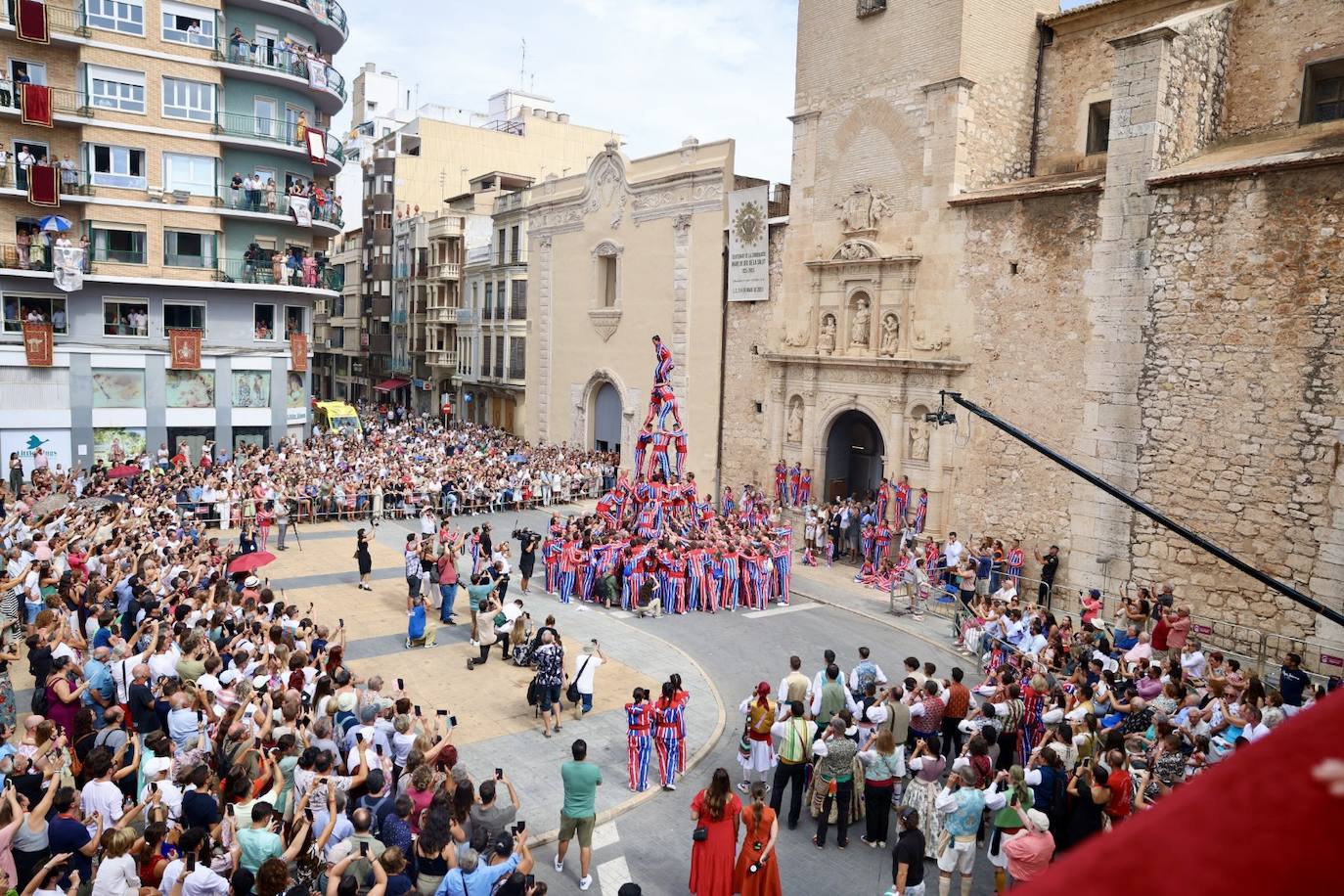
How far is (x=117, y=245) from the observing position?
3288 cm

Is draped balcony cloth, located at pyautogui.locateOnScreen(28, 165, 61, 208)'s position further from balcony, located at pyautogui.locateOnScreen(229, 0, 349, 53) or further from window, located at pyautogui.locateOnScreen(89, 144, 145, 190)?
balcony, located at pyautogui.locateOnScreen(229, 0, 349, 53)

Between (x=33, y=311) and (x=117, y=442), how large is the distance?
17.3 ft

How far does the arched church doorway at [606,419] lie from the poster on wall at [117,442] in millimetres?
16803

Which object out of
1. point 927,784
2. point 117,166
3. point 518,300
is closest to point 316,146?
point 117,166

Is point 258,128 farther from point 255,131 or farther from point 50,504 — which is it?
point 50,504

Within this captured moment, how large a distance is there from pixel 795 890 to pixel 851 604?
1239 centimetres

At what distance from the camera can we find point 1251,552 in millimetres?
18297

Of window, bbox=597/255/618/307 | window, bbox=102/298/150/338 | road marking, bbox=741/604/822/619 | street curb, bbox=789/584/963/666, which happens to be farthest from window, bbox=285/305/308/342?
road marking, bbox=741/604/822/619

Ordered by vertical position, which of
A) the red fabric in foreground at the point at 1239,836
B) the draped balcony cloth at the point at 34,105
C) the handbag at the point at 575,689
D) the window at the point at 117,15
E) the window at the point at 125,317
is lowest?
the handbag at the point at 575,689

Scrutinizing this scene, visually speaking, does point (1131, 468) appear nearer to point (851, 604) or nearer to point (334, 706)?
point (851, 604)

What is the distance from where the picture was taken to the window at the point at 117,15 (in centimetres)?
3156

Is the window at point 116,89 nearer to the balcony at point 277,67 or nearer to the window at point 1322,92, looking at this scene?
the balcony at point 277,67

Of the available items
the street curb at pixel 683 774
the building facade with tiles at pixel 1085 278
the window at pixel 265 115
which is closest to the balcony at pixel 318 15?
the window at pixel 265 115

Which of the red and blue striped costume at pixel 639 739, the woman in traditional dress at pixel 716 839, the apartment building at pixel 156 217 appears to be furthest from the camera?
the apartment building at pixel 156 217
